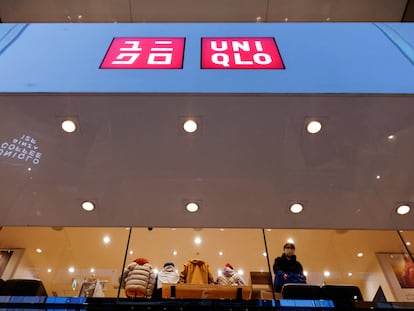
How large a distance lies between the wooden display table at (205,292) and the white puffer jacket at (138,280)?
37 centimetres

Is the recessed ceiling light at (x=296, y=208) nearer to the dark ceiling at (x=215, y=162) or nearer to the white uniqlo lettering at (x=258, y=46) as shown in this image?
the dark ceiling at (x=215, y=162)

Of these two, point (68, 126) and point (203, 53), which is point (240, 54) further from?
point (68, 126)

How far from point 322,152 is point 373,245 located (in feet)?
4.25

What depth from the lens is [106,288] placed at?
3293 mm

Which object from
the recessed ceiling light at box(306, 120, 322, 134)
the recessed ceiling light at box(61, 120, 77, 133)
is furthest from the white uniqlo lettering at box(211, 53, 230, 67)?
the recessed ceiling light at box(61, 120, 77, 133)

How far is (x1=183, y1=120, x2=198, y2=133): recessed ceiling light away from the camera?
2904mm

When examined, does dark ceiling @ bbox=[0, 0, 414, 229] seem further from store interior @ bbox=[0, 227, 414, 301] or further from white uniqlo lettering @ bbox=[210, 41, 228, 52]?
white uniqlo lettering @ bbox=[210, 41, 228, 52]

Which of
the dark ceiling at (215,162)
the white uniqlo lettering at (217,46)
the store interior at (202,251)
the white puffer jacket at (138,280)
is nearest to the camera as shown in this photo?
the dark ceiling at (215,162)

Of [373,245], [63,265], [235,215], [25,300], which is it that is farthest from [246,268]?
[25,300]

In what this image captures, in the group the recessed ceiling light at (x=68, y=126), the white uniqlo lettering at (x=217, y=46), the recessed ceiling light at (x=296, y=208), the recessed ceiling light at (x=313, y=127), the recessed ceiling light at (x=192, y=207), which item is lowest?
the recessed ceiling light at (x=296, y=208)

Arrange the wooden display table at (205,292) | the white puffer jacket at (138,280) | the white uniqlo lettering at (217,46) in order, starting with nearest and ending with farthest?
the wooden display table at (205,292) < the white uniqlo lettering at (217,46) < the white puffer jacket at (138,280)

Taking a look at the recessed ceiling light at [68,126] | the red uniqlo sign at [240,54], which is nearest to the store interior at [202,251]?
the recessed ceiling light at [68,126]

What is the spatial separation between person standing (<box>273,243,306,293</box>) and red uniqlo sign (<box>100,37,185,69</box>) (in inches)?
85.8

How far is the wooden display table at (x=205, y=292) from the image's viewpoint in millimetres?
2990
